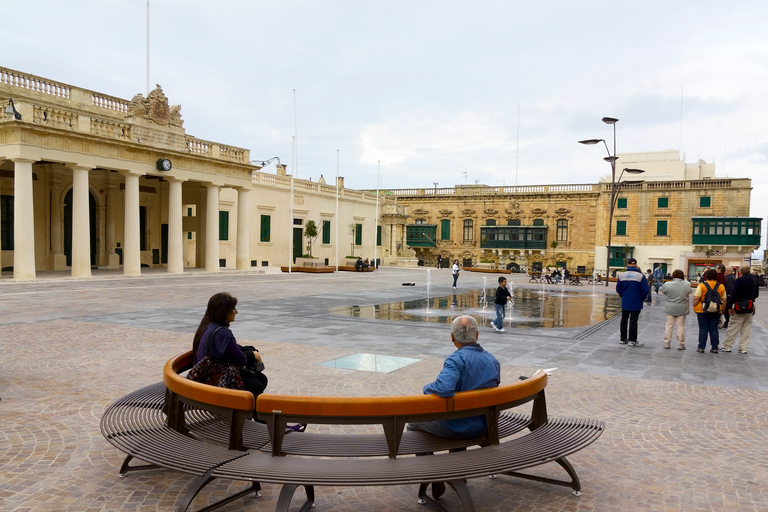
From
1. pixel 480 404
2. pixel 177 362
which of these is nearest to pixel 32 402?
pixel 177 362

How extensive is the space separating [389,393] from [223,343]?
9.27 feet

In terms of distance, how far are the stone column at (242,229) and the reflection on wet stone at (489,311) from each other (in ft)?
54.3

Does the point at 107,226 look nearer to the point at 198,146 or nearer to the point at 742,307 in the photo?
the point at 198,146

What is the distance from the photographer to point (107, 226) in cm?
3178

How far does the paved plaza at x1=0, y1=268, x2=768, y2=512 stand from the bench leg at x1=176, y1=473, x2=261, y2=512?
0.10 metres

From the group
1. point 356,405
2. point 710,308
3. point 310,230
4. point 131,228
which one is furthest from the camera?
point 310,230

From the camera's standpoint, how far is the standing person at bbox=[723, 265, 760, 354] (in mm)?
9789

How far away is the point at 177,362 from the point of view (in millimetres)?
4707

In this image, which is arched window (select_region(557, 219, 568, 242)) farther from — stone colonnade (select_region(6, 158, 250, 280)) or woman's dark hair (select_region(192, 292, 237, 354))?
woman's dark hair (select_region(192, 292, 237, 354))

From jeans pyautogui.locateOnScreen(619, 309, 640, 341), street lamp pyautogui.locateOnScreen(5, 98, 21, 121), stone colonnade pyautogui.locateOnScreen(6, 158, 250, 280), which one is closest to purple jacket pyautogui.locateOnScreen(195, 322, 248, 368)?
jeans pyautogui.locateOnScreen(619, 309, 640, 341)

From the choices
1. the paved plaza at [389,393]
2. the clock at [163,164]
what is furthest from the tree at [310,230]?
the paved plaza at [389,393]

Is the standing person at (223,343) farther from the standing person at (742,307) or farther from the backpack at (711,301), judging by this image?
the standing person at (742,307)

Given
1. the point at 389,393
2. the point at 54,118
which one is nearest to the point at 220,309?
the point at 389,393

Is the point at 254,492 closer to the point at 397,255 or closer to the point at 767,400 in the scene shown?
the point at 767,400
